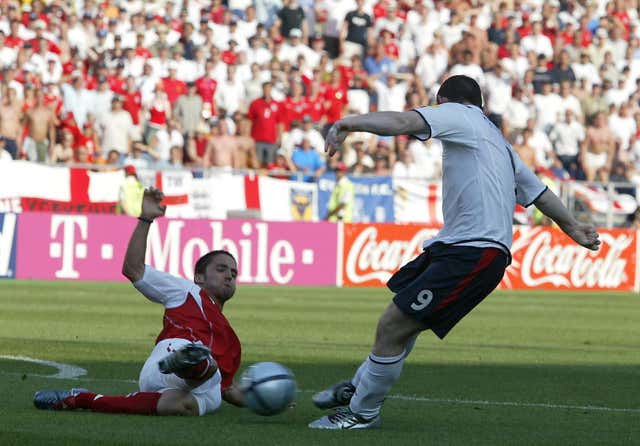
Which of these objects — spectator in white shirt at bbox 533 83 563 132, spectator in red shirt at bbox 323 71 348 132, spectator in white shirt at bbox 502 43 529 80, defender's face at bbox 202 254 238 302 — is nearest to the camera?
defender's face at bbox 202 254 238 302

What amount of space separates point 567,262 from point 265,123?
21.9 feet

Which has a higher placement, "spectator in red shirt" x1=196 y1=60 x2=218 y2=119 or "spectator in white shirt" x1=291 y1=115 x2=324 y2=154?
"spectator in red shirt" x1=196 y1=60 x2=218 y2=119

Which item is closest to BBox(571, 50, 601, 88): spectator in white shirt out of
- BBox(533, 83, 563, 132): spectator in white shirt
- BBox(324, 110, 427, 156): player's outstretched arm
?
BBox(533, 83, 563, 132): spectator in white shirt

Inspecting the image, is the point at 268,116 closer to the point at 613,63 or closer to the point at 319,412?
the point at 613,63

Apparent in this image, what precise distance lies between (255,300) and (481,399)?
12.3m

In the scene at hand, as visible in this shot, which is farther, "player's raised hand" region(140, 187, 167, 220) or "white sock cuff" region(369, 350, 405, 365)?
"player's raised hand" region(140, 187, 167, 220)

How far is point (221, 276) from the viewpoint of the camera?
8.44 m

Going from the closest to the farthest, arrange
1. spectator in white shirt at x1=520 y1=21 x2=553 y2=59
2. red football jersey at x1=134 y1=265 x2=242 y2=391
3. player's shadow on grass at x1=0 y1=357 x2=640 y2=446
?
1. player's shadow on grass at x1=0 y1=357 x2=640 y2=446
2. red football jersey at x1=134 y1=265 x2=242 y2=391
3. spectator in white shirt at x1=520 y1=21 x2=553 y2=59

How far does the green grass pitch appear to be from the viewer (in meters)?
7.61

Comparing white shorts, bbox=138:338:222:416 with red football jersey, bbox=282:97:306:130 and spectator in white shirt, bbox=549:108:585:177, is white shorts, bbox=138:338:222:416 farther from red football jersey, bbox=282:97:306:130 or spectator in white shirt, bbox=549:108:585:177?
spectator in white shirt, bbox=549:108:585:177

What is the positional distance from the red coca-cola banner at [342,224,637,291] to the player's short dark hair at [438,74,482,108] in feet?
62.7

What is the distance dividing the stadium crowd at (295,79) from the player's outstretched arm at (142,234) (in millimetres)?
18089

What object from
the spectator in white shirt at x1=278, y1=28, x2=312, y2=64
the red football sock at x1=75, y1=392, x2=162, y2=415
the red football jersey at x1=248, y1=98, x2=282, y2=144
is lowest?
the red football sock at x1=75, y1=392, x2=162, y2=415

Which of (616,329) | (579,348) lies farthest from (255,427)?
(616,329)
